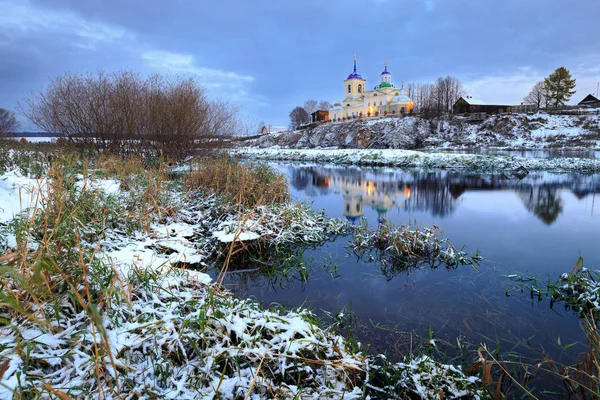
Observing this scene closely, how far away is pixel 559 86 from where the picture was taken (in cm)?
6175

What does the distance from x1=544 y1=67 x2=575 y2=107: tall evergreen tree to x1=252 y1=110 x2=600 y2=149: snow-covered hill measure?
13946 millimetres

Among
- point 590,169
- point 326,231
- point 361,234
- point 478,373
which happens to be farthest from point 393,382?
point 590,169

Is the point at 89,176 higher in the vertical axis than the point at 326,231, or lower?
higher

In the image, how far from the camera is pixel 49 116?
44.2 feet

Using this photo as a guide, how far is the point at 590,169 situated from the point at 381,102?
51010 mm

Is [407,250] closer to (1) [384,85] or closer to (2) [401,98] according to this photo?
(2) [401,98]

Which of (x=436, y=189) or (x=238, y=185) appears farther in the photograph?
(x=436, y=189)

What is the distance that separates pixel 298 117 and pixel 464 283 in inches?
3780

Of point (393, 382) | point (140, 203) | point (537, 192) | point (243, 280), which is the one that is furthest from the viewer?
point (537, 192)

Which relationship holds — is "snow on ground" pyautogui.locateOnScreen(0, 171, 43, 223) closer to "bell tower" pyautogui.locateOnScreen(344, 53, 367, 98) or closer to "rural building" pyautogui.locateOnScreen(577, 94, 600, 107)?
"bell tower" pyautogui.locateOnScreen(344, 53, 367, 98)

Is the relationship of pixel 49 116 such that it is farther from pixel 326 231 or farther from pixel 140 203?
pixel 326 231

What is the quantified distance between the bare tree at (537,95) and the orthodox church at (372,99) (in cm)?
2563

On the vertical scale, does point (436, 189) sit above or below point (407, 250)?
above

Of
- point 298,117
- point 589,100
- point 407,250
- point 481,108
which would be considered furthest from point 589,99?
point 407,250
